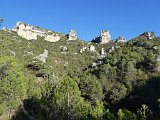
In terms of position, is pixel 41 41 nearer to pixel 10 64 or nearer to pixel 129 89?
pixel 129 89

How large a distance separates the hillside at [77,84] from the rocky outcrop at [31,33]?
14096 mm

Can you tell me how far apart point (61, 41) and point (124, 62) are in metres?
98.0

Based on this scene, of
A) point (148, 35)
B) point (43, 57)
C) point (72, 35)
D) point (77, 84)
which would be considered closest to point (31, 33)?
point (72, 35)

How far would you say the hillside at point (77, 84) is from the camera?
1802 inches

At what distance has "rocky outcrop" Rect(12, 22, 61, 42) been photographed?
187m

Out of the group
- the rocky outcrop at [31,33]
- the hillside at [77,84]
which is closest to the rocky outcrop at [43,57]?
the hillside at [77,84]

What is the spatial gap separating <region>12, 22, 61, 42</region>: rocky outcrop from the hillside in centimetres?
1410

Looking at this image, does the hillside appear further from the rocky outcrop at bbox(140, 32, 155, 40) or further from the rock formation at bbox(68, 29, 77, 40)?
the rock formation at bbox(68, 29, 77, 40)

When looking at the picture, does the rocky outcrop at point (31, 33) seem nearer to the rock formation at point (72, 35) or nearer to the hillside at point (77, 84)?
the rock formation at point (72, 35)

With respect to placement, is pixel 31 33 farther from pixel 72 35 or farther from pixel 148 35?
pixel 148 35

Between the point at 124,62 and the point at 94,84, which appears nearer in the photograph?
the point at 94,84

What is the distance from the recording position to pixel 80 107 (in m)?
51.1

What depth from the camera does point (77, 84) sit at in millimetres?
82438

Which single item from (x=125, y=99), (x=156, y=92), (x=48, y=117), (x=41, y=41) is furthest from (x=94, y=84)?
(x=41, y=41)
